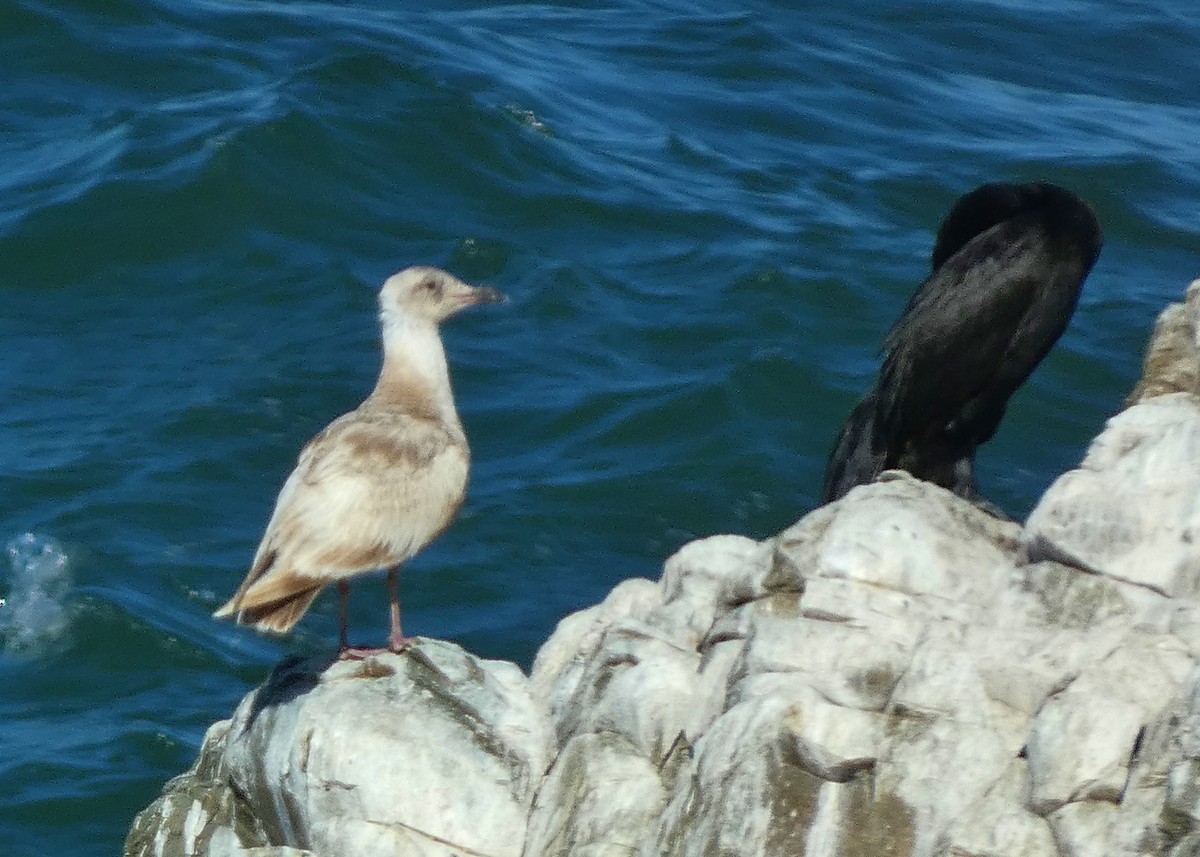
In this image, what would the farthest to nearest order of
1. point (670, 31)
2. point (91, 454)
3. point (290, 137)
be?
point (670, 31)
point (290, 137)
point (91, 454)

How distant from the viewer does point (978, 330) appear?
361 inches

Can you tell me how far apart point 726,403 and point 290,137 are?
6.10 metres

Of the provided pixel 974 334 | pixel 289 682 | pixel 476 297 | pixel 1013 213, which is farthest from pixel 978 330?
pixel 289 682

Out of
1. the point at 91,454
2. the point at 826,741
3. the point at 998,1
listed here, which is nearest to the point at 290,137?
the point at 91,454

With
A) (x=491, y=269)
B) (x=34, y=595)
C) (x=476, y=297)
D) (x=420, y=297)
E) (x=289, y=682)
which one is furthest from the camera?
(x=491, y=269)

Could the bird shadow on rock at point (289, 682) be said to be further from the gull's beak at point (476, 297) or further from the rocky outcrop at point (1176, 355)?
the rocky outcrop at point (1176, 355)

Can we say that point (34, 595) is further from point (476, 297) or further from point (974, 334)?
point (974, 334)

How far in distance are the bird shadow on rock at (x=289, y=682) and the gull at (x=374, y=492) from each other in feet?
0.39

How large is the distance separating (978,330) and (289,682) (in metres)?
3.63

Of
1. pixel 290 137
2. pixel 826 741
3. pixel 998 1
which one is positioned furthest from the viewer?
pixel 998 1

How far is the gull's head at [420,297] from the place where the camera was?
9062 millimetres

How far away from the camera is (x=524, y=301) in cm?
1722

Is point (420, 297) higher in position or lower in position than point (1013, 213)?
lower

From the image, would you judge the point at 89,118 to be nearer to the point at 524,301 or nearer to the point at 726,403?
the point at 524,301
